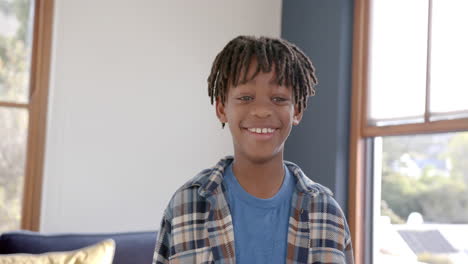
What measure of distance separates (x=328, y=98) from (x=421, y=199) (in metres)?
0.68

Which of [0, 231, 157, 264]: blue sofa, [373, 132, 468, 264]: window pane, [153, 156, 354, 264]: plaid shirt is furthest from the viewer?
Answer: [373, 132, 468, 264]: window pane

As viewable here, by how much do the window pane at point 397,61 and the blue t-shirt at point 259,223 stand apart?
1458mm

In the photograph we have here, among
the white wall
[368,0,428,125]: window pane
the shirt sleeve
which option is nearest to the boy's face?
the shirt sleeve

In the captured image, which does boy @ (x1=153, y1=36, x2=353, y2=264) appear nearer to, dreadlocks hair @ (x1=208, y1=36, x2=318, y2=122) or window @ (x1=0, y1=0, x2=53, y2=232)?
dreadlocks hair @ (x1=208, y1=36, x2=318, y2=122)

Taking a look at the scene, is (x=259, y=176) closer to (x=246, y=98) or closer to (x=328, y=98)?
(x=246, y=98)

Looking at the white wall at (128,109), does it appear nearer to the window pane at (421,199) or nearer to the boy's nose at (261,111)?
the window pane at (421,199)

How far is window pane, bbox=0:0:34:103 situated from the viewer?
2.62 meters

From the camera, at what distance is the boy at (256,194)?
105 centimetres

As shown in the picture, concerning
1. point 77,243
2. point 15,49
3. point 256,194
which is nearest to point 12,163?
point 15,49

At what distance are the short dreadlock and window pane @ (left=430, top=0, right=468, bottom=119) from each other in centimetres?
122

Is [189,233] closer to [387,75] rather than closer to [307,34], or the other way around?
[387,75]

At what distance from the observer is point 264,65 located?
111 cm

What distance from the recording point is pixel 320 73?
281cm

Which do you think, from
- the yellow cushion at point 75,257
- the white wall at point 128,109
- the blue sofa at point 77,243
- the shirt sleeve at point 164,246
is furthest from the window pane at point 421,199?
the shirt sleeve at point 164,246
